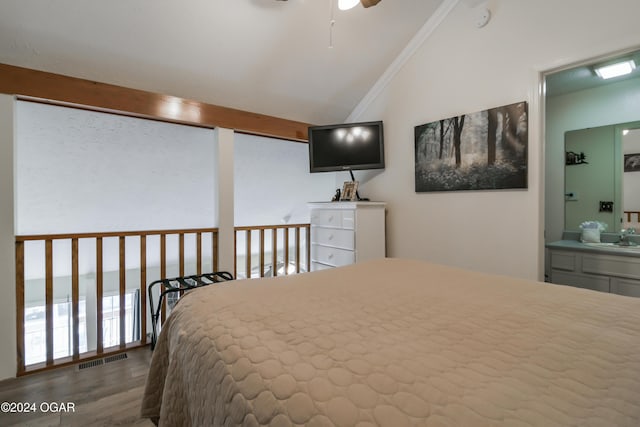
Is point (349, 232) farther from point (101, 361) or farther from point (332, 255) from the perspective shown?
point (101, 361)

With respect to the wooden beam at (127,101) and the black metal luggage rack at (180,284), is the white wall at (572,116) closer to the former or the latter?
the wooden beam at (127,101)

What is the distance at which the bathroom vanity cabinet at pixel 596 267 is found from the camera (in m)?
2.23

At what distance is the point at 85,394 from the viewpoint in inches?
68.8

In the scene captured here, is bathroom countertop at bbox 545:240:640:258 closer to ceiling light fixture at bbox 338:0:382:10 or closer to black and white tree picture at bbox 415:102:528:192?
black and white tree picture at bbox 415:102:528:192

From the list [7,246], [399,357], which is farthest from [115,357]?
[399,357]

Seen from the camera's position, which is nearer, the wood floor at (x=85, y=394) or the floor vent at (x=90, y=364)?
the wood floor at (x=85, y=394)

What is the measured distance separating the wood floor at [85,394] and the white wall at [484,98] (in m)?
2.50

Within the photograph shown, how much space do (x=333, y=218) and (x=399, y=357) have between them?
2.47m

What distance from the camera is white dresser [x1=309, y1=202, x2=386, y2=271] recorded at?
2.87m

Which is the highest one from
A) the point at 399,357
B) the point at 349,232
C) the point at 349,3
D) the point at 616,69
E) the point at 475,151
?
the point at 349,3

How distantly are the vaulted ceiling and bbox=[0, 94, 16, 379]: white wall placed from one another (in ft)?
1.42

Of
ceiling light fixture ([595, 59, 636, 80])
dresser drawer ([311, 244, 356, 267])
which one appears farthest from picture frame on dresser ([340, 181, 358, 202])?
ceiling light fixture ([595, 59, 636, 80])

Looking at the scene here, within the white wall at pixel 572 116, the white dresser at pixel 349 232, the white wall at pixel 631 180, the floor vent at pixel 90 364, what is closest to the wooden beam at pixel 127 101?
the white dresser at pixel 349 232

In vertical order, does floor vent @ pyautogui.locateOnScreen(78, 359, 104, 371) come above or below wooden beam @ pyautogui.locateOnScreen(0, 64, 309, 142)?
below
